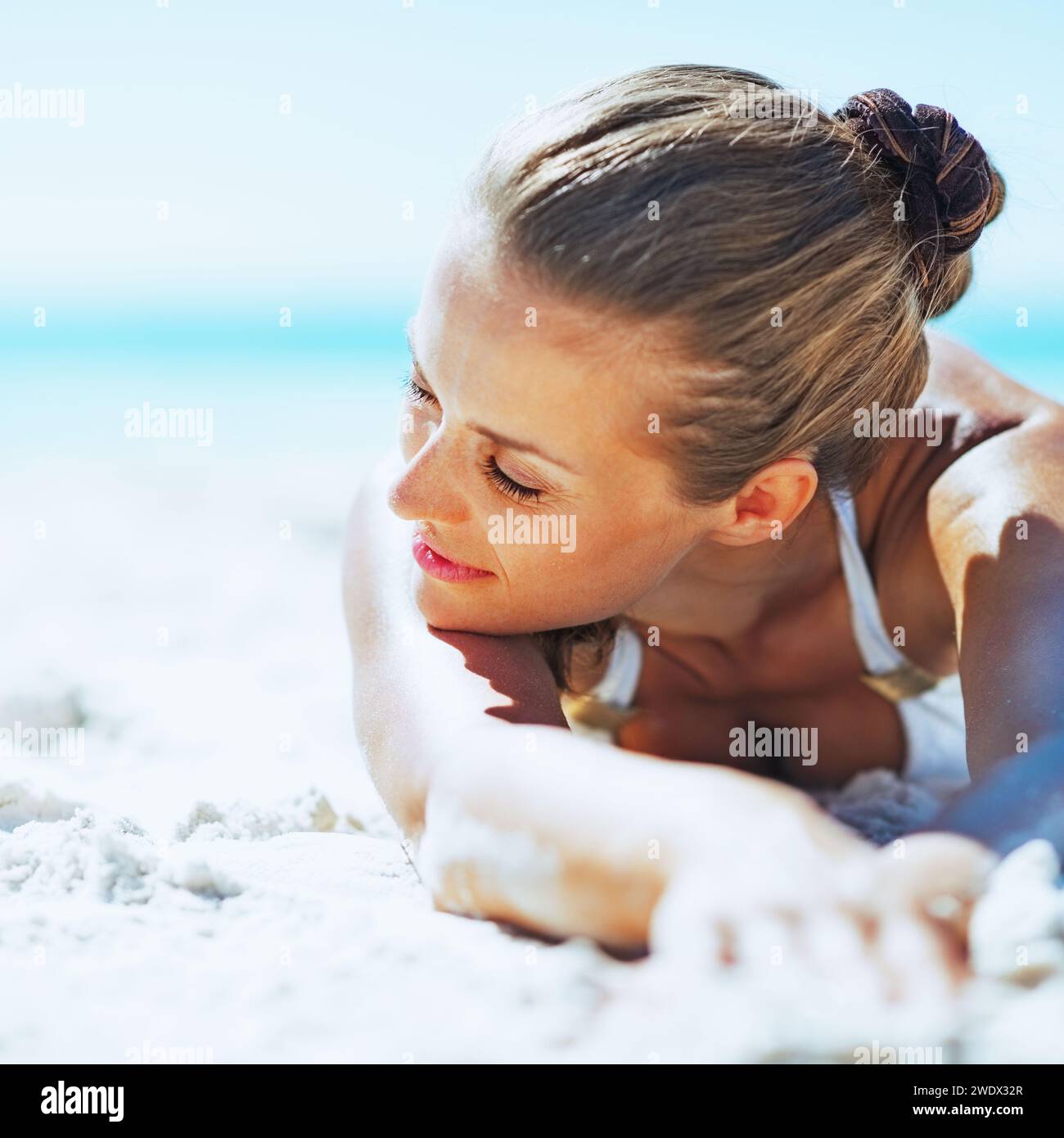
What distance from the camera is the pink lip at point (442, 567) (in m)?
1.92

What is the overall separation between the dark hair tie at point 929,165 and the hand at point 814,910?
1062 millimetres

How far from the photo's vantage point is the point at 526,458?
1.76 m

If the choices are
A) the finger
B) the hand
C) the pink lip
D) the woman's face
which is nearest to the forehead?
the woman's face

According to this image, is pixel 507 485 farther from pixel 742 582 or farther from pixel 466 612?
pixel 742 582

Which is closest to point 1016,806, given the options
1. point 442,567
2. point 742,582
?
point 442,567

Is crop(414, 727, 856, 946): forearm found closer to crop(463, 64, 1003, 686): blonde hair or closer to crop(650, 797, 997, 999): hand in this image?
crop(650, 797, 997, 999): hand

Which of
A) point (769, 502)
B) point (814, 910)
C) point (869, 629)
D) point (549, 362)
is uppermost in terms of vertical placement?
point (549, 362)

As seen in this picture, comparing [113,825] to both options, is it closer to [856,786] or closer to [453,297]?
[453,297]

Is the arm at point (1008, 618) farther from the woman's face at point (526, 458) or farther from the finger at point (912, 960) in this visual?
the woman's face at point (526, 458)

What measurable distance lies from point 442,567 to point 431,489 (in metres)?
0.16

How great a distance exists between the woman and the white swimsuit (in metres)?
0.33

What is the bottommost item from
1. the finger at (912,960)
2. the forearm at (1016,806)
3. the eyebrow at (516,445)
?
the finger at (912,960)

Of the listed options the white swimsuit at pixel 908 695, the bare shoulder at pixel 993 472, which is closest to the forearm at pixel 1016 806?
the bare shoulder at pixel 993 472

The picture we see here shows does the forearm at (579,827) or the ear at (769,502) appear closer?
the forearm at (579,827)
